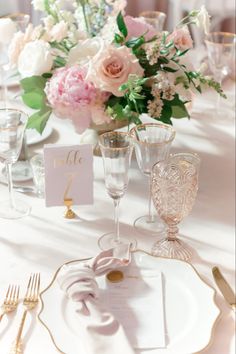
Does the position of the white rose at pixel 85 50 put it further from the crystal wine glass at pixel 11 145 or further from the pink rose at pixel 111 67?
the crystal wine glass at pixel 11 145

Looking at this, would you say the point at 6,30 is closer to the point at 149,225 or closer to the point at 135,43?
the point at 135,43

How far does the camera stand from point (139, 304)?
0.95m

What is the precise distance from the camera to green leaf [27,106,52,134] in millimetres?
1338

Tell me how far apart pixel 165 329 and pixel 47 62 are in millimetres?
706

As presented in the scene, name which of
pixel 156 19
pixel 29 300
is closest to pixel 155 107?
pixel 29 300

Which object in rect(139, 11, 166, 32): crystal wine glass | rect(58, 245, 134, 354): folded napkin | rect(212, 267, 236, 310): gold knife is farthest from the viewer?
rect(139, 11, 166, 32): crystal wine glass

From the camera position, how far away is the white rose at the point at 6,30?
1.46m

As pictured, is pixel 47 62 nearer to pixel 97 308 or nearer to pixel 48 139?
pixel 48 139

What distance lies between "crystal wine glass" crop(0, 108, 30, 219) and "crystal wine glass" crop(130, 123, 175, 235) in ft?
0.81

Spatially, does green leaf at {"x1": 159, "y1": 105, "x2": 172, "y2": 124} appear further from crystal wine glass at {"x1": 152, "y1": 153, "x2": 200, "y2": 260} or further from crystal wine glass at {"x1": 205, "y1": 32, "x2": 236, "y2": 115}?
crystal wine glass at {"x1": 205, "y1": 32, "x2": 236, "y2": 115}

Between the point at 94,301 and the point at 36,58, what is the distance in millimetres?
635

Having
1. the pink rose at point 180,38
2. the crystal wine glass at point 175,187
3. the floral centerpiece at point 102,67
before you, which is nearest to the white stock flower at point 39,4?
the floral centerpiece at point 102,67

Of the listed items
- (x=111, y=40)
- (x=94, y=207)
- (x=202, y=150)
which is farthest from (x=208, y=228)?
(x=111, y=40)

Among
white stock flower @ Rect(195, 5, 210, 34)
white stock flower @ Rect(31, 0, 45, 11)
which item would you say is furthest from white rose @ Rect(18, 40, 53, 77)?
white stock flower @ Rect(195, 5, 210, 34)
